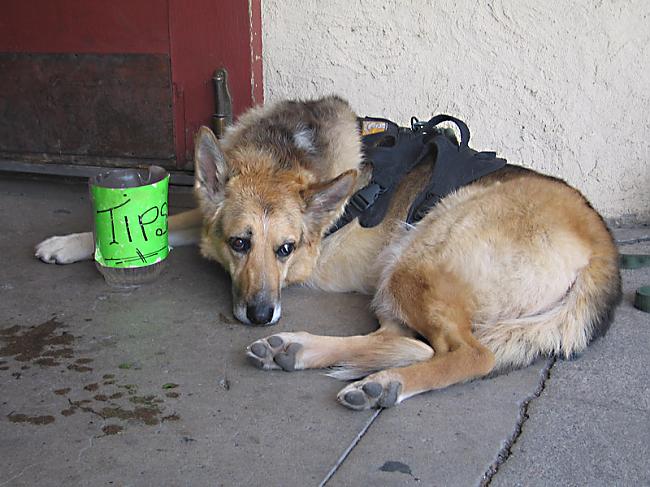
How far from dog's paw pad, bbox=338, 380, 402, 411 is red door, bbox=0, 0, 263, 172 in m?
2.61

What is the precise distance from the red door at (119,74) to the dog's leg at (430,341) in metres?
2.17

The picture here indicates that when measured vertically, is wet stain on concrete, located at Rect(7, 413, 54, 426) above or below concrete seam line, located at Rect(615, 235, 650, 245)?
below

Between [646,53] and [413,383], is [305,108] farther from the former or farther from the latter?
[646,53]

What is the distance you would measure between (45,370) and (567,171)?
3.22m

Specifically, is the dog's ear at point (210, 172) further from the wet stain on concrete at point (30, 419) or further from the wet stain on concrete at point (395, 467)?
the wet stain on concrete at point (395, 467)

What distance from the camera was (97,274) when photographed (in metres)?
3.82

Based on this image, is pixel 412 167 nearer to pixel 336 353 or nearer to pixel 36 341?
pixel 336 353

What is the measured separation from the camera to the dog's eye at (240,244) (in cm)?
330

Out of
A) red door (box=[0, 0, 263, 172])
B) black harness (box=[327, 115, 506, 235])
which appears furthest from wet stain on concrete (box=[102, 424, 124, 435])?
red door (box=[0, 0, 263, 172])

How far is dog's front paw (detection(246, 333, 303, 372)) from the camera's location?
9.71 feet

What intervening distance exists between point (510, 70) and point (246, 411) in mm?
2782

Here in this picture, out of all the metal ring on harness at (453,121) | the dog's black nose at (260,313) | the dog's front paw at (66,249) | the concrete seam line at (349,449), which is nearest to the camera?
the concrete seam line at (349,449)

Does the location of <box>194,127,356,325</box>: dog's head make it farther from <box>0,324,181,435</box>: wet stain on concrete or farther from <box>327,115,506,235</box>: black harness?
<box>0,324,181,435</box>: wet stain on concrete

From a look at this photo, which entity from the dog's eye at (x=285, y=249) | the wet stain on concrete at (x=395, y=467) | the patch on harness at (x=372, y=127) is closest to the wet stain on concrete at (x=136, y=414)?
the wet stain on concrete at (x=395, y=467)
